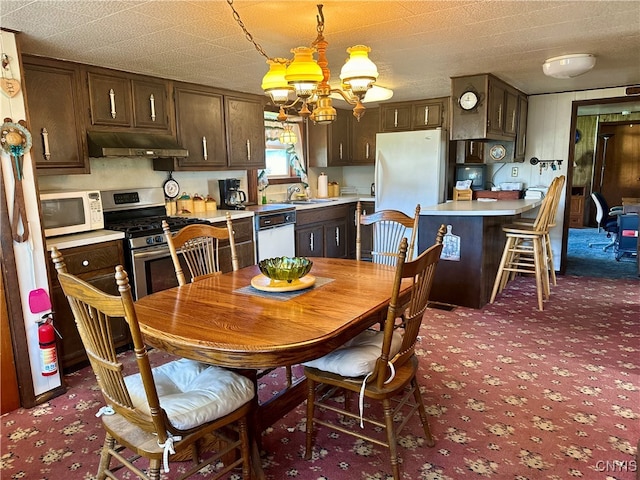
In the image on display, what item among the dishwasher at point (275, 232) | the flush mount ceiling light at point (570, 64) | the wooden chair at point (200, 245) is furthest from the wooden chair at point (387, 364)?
the dishwasher at point (275, 232)

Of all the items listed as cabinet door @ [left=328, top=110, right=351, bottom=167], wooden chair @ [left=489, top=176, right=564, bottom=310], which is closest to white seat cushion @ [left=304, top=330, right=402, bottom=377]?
wooden chair @ [left=489, top=176, right=564, bottom=310]

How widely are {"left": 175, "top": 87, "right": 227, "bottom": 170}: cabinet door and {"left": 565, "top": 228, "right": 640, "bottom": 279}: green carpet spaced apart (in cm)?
422

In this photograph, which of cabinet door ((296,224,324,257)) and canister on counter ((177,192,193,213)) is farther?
cabinet door ((296,224,324,257))

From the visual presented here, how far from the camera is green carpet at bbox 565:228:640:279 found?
5.16 m

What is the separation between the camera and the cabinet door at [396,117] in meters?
5.28

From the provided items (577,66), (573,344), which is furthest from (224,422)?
(577,66)

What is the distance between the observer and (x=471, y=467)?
1.89 m

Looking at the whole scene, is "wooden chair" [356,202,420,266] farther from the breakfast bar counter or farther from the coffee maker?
the coffee maker

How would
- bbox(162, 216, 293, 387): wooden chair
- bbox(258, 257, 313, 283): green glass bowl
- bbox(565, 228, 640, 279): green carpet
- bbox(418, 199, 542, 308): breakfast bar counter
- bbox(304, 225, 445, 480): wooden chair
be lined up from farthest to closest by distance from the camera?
bbox(565, 228, 640, 279): green carpet → bbox(418, 199, 542, 308): breakfast bar counter → bbox(162, 216, 293, 387): wooden chair → bbox(258, 257, 313, 283): green glass bowl → bbox(304, 225, 445, 480): wooden chair

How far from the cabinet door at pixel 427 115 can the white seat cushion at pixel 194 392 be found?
13.8ft

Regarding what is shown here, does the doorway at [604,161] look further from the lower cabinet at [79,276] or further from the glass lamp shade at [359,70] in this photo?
the lower cabinet at [79,276]

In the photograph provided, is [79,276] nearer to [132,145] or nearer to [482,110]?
[132,145]

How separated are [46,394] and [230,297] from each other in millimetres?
1485

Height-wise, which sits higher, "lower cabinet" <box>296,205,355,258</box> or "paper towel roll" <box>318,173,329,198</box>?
"paper towel roll" <box>318,173,329,198</box>
